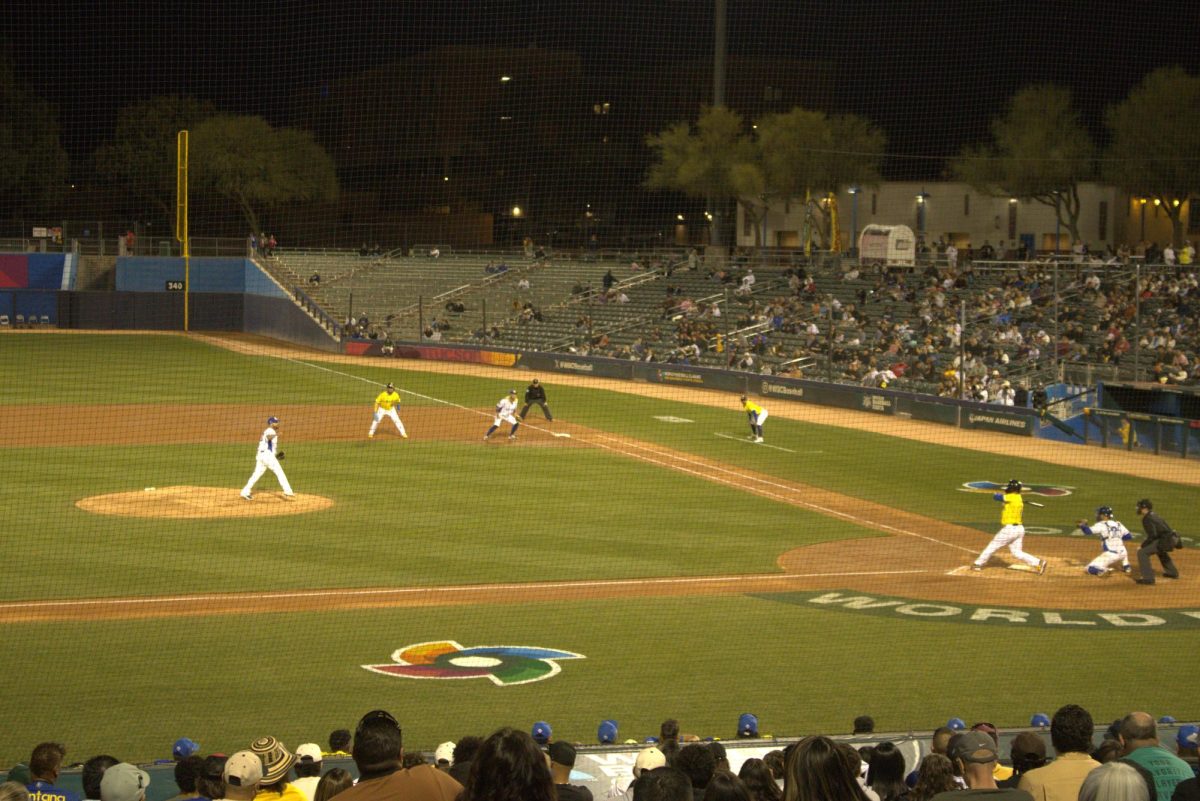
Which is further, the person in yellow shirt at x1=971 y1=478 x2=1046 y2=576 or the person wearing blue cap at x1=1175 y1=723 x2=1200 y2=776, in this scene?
the person in yellow shirt at x1=971 y1=478 x2=1046 y2=576

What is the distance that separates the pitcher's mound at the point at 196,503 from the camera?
21016 millimetres

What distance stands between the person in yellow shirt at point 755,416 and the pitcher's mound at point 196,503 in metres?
10.5

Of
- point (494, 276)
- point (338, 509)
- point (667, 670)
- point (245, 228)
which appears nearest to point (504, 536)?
point (338, 509)

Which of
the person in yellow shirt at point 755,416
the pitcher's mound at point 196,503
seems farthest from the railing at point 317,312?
the pitcher's mound at point 196,503

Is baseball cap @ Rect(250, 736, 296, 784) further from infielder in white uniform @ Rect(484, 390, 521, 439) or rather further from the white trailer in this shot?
the white trailer

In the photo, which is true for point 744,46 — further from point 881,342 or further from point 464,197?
point 881,342

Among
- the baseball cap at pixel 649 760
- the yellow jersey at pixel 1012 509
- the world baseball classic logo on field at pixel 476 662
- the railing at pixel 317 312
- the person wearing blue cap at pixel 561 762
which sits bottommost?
the world baseball classic logo on field at pixel 476 662

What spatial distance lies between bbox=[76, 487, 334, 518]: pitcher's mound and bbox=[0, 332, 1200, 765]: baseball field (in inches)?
3.6

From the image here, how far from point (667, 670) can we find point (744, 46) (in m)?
47.9

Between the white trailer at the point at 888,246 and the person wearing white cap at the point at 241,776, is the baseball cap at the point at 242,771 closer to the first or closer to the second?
the person wearing white cap at the point at 241,776

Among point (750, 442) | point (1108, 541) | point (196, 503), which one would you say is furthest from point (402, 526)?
point (750, 442)

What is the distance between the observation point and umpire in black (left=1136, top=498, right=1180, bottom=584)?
16.8 metres

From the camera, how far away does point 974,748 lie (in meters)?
5.35

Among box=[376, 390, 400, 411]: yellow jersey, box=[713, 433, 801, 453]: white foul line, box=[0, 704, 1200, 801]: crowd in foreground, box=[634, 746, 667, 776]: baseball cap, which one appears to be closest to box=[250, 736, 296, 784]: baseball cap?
box=[0, 704, 1200, 801]: crowd in foreground
